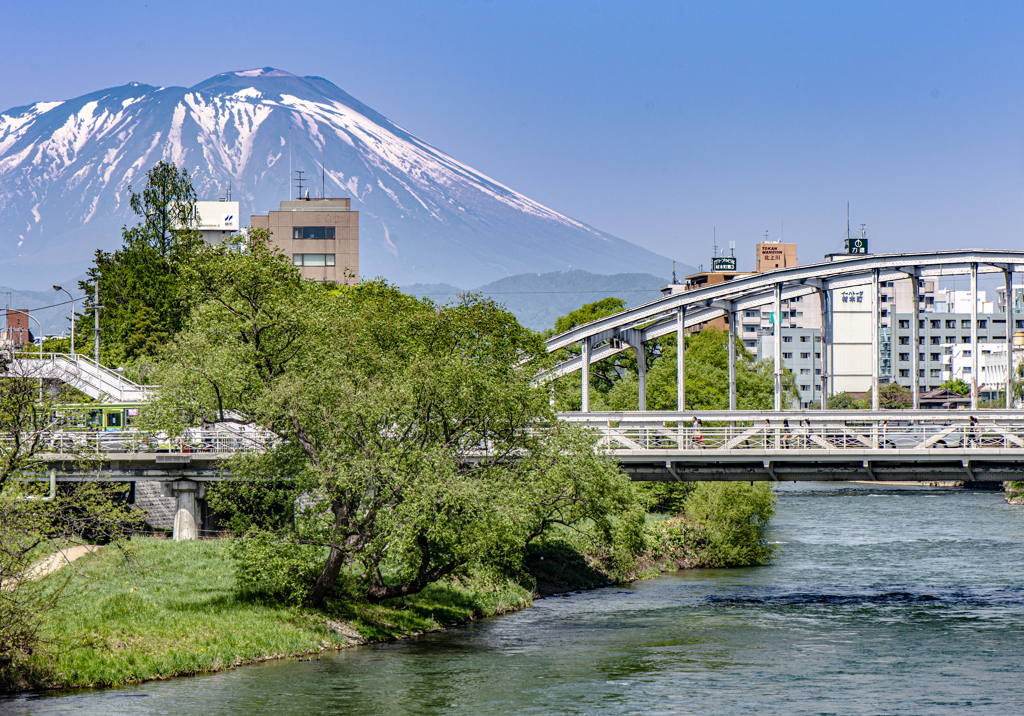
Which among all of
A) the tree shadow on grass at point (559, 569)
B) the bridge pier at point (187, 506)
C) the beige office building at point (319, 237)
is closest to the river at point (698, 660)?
the tree shadow on grass at point (559, 569)

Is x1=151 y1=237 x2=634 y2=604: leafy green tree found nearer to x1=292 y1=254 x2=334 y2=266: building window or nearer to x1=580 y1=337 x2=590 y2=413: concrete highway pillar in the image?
x1=580 y1=337 x2=590 y2=413: concrete highway pillar

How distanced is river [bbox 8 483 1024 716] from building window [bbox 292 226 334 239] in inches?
4138

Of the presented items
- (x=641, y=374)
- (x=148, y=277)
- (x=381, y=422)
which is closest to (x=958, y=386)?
(x=641, y=374)

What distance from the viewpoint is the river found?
2927 centimetres

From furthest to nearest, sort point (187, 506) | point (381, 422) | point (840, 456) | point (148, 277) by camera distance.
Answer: point (148, 277) → point (187, 506) → point (840, 456) → point (381, 422)

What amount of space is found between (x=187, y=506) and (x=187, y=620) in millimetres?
15061

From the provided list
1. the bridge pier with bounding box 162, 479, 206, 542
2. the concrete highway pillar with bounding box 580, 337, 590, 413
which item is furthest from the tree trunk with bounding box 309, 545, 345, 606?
the concrete highway pillar with bounding box 580, 337, 590, 413

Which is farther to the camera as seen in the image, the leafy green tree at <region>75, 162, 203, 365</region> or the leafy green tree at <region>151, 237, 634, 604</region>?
the leafy green tree at <region>75, 162, 203, 365</region>

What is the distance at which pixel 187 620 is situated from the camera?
35625 mm

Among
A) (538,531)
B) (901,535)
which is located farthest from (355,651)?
(901,535)

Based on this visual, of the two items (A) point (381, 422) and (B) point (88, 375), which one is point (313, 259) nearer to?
(B) point (88, 375)

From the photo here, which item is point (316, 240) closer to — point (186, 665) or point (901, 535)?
point (901, 535)

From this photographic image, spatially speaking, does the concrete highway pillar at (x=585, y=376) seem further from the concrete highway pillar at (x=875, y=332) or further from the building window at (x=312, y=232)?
the building window at (x=312, y=232)

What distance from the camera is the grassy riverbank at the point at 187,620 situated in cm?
3195
